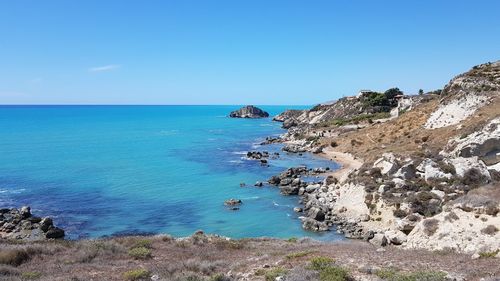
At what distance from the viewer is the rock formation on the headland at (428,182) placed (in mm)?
25578

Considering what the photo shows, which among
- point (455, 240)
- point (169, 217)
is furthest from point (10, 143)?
point (455, 240)

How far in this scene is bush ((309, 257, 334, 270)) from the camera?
54.7 feet

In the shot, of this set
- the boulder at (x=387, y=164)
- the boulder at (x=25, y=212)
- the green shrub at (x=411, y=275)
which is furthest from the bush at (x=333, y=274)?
the boulder at (x=25, y=212)

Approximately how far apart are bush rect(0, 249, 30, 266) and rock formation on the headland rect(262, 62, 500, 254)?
21.8 meters

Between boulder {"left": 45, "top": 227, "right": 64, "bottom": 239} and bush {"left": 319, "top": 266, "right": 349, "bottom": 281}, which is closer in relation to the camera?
bush {"left": 319, "top": 266, "right": 349, "bottom": 281}

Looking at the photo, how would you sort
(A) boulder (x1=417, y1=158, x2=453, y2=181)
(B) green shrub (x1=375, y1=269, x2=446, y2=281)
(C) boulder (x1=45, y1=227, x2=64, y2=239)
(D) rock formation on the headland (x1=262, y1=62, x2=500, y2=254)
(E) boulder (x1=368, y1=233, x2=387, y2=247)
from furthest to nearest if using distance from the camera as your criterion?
(A) boulder (x1=417, y1=158, x2=453, y2=181) → (C) boulder (x1=45, y1=227, x2=64, y2=239) → (E) boulder (x1=368, y1=233, x2=387, y2=247) → (D) rock formation on the headland (x1=262, y1=62, x2=500, y2=254) → (B) green shrub (x1=375, y1=269, x2=446, y2=281)

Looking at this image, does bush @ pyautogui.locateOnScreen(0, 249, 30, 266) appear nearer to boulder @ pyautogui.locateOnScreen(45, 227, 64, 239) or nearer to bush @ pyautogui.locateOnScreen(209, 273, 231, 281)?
bush @ pyautogui.locateOnScreen(209, 273, 231, 281)

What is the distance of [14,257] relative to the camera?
62.9ft

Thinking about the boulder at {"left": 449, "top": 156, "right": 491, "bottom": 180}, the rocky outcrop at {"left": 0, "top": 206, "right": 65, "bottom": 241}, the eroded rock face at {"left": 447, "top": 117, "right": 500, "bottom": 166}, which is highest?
the eroded rock face at {"left": 447, "top": 117, "right": 500, "bottom": 166}

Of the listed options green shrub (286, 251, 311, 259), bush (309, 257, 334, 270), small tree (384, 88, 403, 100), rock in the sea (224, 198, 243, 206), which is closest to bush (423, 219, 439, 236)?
green shrub (286, 251, 311, 259)

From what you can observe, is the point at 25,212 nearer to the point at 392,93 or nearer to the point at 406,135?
the point at 406,135

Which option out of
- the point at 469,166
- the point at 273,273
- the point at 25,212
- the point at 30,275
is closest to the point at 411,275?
the point at 273,273

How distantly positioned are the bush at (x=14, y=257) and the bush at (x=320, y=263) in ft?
44.1

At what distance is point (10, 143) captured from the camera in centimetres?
10381
